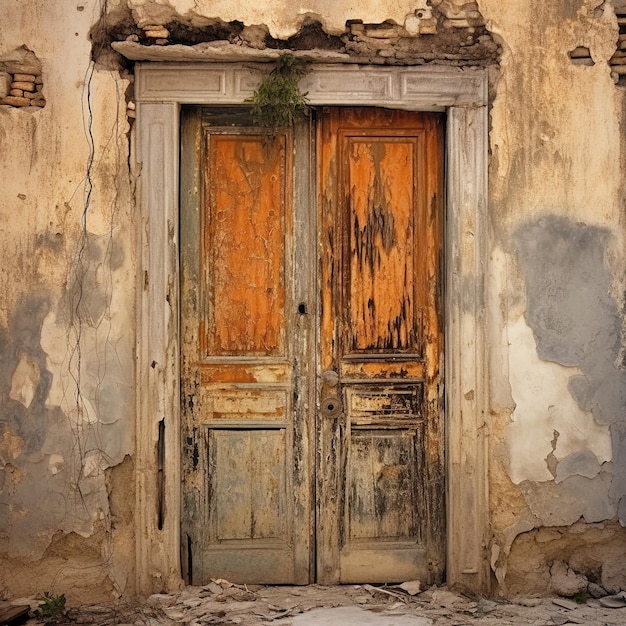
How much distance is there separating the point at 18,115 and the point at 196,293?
4.04ft

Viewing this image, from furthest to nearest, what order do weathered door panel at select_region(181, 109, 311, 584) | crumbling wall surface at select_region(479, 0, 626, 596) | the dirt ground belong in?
weathered door panel at select_region(181, 109, 311, 584) → crumbling wall surface at select_region(479, 0, 626, 596) → the dirt ground

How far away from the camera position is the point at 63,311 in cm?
400

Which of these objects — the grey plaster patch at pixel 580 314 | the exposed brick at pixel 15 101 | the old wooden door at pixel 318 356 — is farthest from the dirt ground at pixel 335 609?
the exposed brick at pixel 15 101

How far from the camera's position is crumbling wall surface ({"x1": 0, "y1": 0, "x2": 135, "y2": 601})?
13.0ft

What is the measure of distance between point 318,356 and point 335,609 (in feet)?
4.14

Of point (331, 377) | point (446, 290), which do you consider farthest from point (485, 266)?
point (331, 377)

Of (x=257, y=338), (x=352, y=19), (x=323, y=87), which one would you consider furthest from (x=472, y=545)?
(x=352, y=19)

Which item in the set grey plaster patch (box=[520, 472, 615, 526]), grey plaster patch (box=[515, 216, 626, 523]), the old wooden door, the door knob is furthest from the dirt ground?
the door knob

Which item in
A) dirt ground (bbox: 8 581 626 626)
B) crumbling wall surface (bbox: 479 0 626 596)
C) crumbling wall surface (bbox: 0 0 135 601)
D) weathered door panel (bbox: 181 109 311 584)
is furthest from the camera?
weathered door panel (bbox: 181 109 311 584)

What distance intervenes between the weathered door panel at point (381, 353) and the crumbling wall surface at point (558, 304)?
0.34 m

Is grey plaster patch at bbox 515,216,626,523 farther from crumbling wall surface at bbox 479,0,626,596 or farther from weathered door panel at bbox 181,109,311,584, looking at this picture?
weathered door panel at bbox 181,109,311,584

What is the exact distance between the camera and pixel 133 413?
404cm

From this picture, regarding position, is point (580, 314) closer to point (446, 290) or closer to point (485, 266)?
point (485, 266)

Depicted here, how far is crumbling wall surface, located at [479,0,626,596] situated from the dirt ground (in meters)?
0.18
